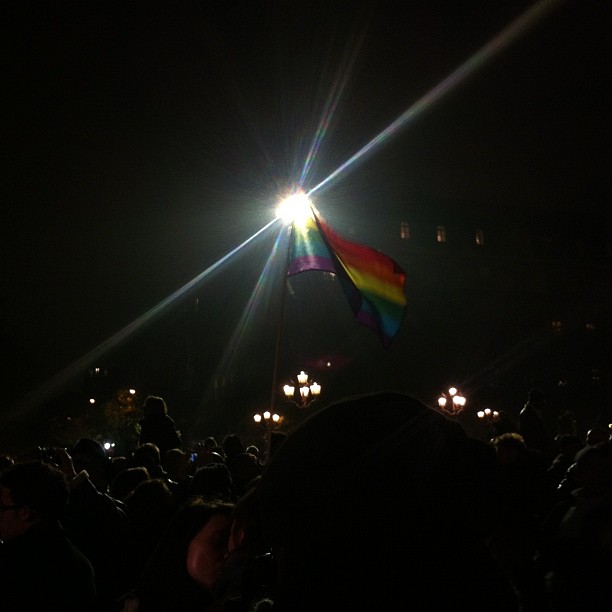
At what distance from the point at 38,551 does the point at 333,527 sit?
263 cm

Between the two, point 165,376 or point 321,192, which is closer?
point 165,376

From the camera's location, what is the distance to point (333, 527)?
1.21 metres

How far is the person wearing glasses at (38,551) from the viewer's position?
3135 mm

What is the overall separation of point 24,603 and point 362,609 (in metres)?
2.56

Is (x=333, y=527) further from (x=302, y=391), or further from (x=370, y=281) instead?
(x=302, y=391)

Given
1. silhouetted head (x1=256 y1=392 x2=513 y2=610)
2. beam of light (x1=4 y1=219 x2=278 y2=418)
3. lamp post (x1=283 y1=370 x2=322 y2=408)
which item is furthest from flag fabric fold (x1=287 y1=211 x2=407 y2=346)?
beam of light (x1=4 y1=219 x2=278 y2=418)

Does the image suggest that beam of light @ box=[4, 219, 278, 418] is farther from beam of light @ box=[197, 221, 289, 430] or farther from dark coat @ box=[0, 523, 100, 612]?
dark coat @ box=[0, 523, 100, 612]

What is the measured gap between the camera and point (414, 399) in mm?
1354

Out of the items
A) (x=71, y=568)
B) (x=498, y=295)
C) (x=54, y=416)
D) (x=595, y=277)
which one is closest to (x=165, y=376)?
(x=54, y=416)

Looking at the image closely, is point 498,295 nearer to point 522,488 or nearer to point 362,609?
point 522,488

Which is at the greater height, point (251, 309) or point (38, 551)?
point (251, 309)

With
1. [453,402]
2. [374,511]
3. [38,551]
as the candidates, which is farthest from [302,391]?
[374,511]

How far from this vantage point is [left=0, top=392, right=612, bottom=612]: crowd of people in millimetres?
1210

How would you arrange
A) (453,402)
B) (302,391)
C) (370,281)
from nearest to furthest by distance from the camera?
(370,281), (302,391), (453,402)
